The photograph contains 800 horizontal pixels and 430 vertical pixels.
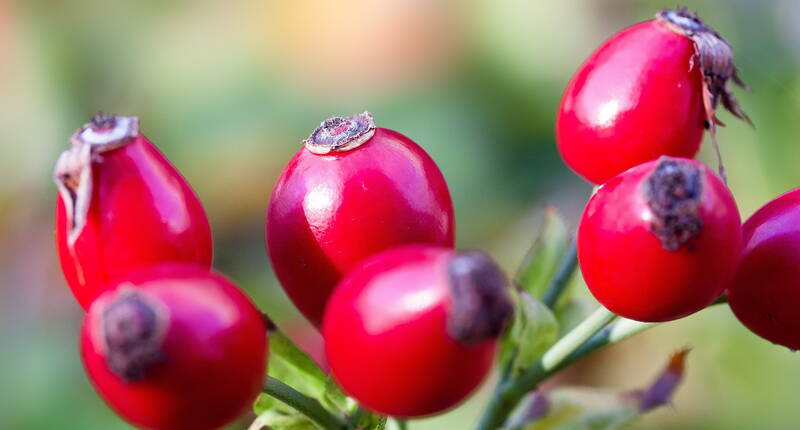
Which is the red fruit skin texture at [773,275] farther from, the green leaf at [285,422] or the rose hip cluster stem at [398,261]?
the green leaf at [285,422]

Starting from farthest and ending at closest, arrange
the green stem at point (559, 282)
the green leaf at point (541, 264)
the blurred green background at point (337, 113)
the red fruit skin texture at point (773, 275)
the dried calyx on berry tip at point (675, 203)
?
the blurred green background at point (337, 113) < the green leaf at point (541, 264) < the green stem at point (559, 282) < the red fruit skin texture at point (773, 275) < the dried calyx on berry tip at point (675, 203)

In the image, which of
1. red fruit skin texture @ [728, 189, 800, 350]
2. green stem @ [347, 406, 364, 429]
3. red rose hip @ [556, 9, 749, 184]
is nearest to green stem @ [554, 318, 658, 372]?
red fruit skin texture @ [728, 189, 800, 350]

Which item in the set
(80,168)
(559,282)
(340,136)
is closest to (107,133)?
(80,168)

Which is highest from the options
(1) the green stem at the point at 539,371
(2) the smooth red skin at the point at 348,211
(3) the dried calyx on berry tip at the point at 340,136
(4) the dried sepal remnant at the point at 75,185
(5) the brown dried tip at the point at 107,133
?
(5) the brown dried tip at the point at 107,133

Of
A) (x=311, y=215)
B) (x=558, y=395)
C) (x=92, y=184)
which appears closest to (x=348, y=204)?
(x=311, y=215)

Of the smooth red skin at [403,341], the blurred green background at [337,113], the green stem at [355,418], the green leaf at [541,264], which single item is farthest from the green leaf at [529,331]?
the blurred green background at [337,113]

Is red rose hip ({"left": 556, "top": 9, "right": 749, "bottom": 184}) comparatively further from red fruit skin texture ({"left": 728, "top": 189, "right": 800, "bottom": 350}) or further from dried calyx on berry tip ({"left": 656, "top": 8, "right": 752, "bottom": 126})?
red fruit skin texture ({"left": 728, "top": 189, "right": 800, "bottom": 350})
